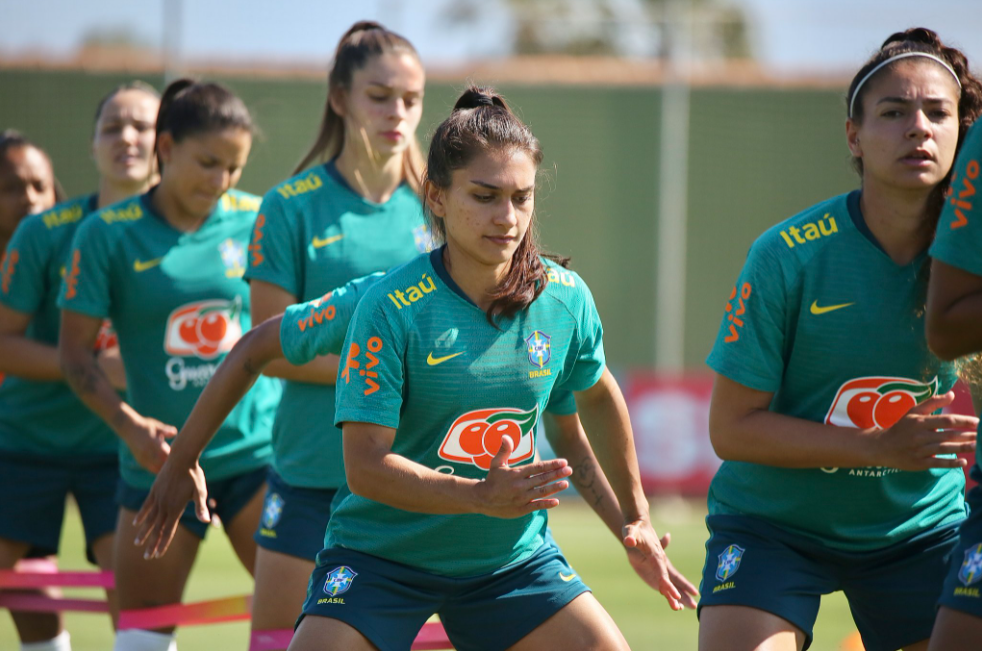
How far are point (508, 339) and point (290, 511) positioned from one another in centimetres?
128

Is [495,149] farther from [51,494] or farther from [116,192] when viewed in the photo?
[51,494]

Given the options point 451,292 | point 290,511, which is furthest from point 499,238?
point 290,511

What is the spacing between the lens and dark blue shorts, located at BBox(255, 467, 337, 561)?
4066 mm

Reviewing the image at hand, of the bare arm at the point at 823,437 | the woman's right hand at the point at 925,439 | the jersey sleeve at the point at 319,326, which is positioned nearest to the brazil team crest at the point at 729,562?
the bare arm at the point at 823,437

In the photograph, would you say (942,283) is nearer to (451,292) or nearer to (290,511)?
(451,292)

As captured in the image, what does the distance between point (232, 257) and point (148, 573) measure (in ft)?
4.40

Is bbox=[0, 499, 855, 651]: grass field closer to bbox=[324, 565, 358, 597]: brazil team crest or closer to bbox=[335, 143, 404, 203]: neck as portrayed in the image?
bbox=[335, 143, 404, 203]: neck

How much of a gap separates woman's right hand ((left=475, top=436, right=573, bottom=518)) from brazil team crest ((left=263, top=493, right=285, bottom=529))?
1475 mm

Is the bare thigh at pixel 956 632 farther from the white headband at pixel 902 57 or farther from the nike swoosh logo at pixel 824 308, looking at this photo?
the white headband at pixel 902 57

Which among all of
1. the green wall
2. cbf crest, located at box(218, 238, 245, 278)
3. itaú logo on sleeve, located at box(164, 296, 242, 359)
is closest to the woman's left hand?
itaú logo on sleeve, located at box(164, 296, 242, 359)

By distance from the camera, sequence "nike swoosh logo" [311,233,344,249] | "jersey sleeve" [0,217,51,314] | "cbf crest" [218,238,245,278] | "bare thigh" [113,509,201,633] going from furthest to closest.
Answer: "jersey sleeve" [0,217,51,314] < "cbf crest" [218,238,245,278] < "bare thigh" [113,509,201,633] < "nike swoosh logo" [311,233,344,249]

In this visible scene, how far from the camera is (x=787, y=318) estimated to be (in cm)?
344

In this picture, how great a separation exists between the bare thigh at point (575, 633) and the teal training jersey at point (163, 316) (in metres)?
1.87

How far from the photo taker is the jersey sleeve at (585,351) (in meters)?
3.47
